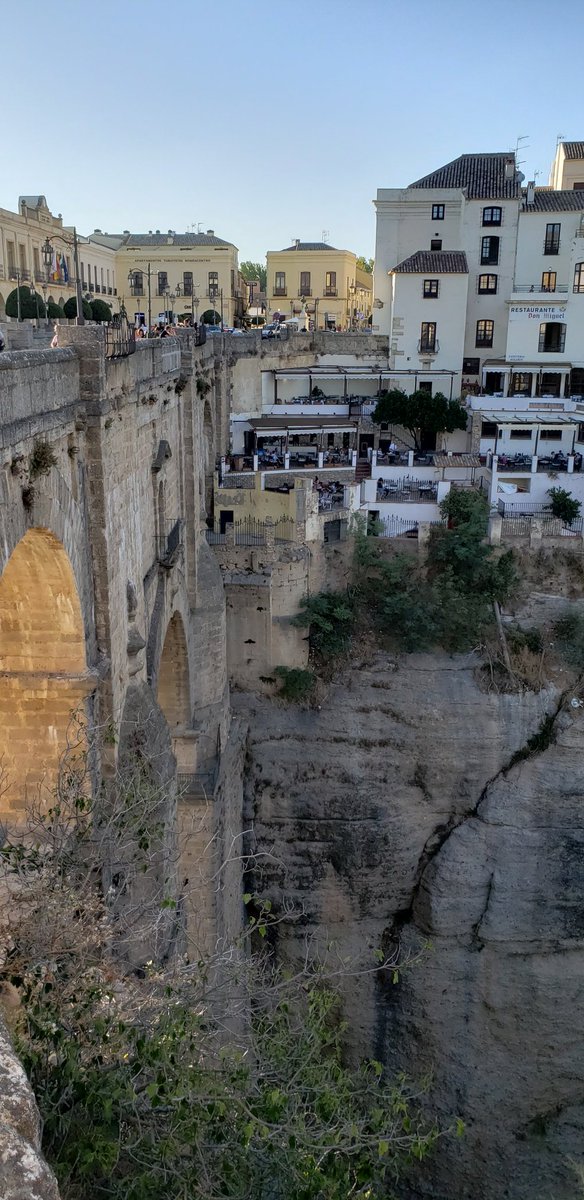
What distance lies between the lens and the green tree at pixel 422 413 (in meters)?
29.1

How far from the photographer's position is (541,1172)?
1869cm

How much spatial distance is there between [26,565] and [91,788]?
2.37 m

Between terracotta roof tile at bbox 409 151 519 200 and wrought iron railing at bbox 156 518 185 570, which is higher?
terracotta roof tile at bbox 409 151 519 200

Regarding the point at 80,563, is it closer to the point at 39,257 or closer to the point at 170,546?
the point at 170,546

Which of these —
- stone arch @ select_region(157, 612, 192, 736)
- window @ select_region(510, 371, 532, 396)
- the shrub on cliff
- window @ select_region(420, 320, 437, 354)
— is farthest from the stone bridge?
window @ select_region(510, 371, 532, 396)

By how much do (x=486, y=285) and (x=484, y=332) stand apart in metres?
1.60

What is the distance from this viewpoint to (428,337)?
107ft

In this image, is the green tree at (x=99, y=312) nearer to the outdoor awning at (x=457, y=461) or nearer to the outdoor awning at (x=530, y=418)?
the outdoor awning at (x=457, y=461)

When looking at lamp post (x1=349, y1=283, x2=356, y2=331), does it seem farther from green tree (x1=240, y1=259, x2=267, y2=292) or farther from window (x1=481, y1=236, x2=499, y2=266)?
green tree (x1=240, y1=259, x2=267, y2=292)

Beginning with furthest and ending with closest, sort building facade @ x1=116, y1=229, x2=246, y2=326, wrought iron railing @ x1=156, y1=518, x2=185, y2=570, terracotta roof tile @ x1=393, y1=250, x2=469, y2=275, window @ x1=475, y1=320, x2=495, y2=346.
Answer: building facade @ x1=116, y1=229, x2=246, y2=326, window @ x1=475, y1=320, x2=495, y2=346, terracotta roof tile @ x1=393, y1=250, x2=469, y2=275, wrought iron railing @ x1=156, y1=518, x2=185, y2=570

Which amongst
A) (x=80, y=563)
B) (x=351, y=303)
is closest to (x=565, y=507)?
(x=80, y=563)

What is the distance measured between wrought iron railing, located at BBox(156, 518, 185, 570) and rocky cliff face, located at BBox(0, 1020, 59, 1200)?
9.98m

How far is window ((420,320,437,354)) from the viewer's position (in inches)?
1277

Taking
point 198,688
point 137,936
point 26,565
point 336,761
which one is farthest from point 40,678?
point 336,761
